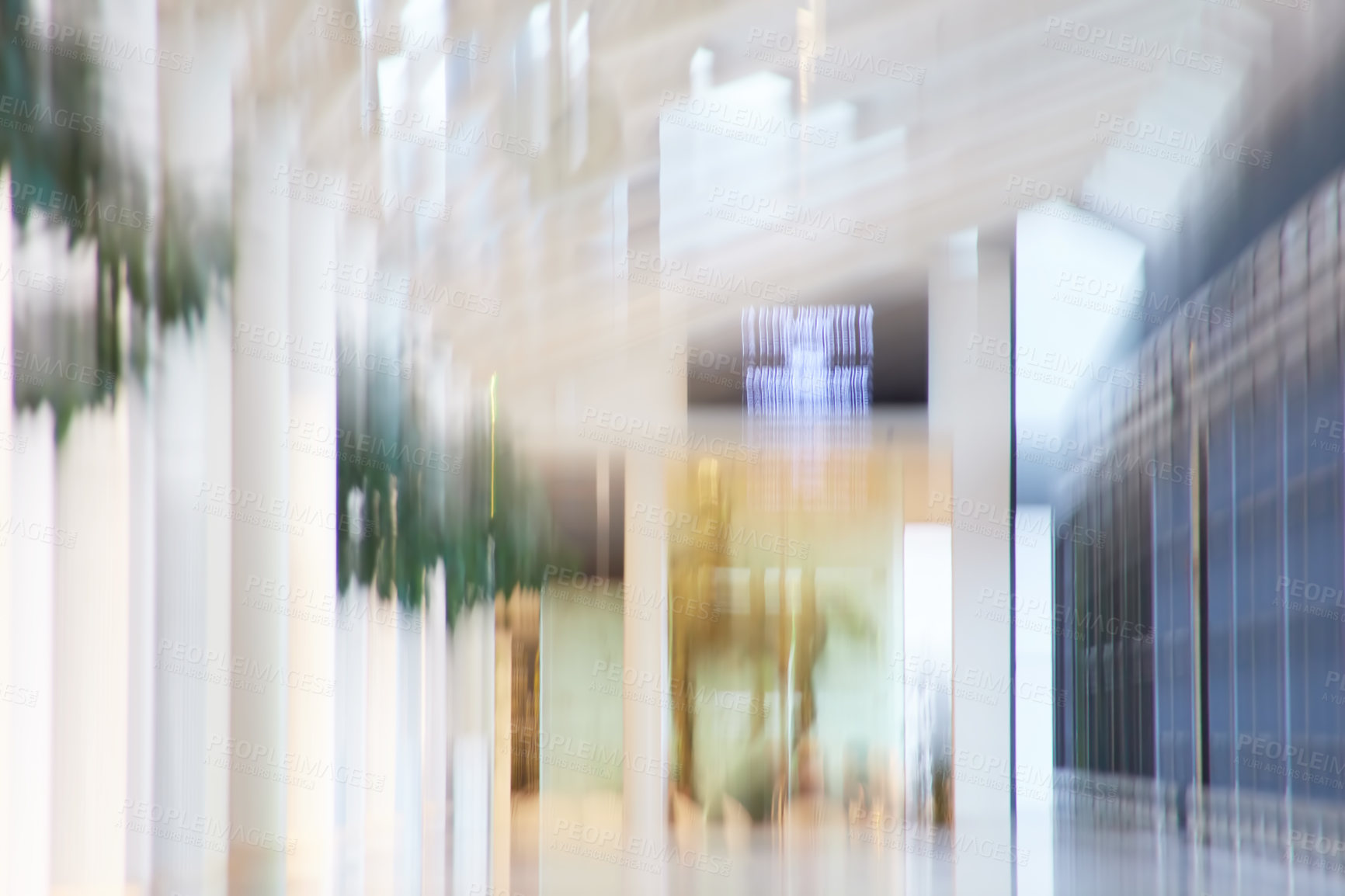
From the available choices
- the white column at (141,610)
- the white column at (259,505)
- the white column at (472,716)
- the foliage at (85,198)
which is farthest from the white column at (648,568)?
the foliage at (85,198)

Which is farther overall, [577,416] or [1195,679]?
[577,416]

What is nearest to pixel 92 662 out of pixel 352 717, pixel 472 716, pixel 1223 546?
pixel 352 717

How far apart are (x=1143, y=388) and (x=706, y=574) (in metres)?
3.45

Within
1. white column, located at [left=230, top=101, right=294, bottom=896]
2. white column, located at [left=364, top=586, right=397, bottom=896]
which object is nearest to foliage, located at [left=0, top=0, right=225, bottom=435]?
white column, located at [left=230, top=101, right=294, bottom=896]

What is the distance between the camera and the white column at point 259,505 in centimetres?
477

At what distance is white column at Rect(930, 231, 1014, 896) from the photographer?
9.75 meters

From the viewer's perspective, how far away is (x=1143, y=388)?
34.4 ft

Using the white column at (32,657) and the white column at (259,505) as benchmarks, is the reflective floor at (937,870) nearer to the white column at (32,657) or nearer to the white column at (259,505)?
the white column at (259,505)

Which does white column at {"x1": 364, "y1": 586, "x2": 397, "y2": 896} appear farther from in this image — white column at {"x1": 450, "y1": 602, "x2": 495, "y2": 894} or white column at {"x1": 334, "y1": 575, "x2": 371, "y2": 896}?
white column at {"x1": 450, "y1": 602, "x2": 495, "y2": 894}

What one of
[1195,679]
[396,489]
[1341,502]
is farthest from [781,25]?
[1195,679]

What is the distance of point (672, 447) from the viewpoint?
9.84 metres

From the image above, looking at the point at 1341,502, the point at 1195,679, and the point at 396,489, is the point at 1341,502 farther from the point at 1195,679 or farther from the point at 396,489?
the point at 396,489

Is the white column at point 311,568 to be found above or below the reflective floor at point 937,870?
above

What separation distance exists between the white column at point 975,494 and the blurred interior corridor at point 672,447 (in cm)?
4
